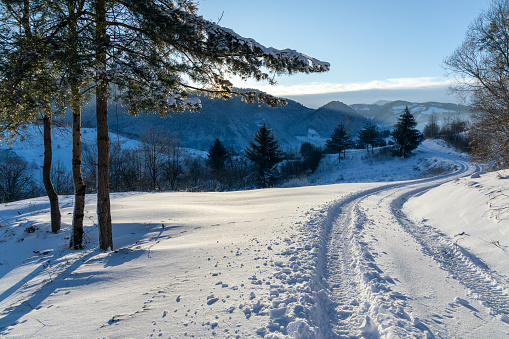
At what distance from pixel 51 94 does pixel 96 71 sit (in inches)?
40.1

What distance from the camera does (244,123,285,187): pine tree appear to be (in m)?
31.0

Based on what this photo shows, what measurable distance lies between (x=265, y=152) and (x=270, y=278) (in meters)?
27.7

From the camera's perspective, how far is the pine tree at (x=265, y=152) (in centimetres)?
3095

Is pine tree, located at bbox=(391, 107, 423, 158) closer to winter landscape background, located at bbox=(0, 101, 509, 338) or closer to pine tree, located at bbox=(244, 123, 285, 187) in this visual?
pine tree, located at bbox=(244, 123, 285, 187)

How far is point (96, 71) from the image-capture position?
3.90 meters

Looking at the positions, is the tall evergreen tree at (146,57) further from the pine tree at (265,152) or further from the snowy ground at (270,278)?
the pine tree at (265,152)

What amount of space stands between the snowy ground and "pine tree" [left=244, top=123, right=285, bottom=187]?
77.8 feet

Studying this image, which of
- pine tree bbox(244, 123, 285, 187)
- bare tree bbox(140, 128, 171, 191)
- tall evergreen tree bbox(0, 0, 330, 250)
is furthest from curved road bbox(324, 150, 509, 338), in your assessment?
pine tree bbox(244, 123, 285, 187)

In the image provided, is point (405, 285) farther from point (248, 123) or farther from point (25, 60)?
point (248, 123)

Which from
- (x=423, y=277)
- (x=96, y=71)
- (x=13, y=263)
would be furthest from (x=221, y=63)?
(x=13, y=263)

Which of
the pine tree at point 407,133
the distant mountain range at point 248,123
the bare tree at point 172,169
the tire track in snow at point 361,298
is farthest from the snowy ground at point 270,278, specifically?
the distant mountain range at point 248,123

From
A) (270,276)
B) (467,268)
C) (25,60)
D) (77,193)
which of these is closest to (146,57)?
(25,60)

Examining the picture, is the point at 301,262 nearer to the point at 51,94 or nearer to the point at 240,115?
the point at 51,94

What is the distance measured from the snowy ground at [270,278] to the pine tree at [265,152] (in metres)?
23.7
